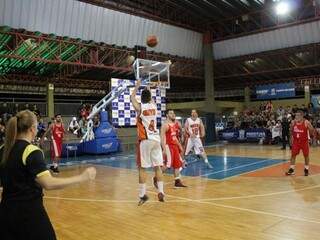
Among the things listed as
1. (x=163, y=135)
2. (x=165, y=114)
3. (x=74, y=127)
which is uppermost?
(x=165, y=114)

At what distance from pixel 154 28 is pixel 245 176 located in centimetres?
1345

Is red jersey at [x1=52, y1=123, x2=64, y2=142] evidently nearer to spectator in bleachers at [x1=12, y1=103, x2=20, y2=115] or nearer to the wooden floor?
the wooden floor

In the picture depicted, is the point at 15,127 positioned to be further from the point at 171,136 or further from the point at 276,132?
the point at 276,132

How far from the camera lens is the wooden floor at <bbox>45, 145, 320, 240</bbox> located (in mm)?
4992

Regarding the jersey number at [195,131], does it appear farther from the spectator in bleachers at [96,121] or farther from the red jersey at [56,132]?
the spectator in bleachers at [96,121]

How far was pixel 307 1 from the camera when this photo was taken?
802 inches

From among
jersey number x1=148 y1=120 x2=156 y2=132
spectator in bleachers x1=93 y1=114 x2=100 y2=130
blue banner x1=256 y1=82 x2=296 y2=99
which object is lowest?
jersey number x1=148 y1=120 x2=156 y2=132

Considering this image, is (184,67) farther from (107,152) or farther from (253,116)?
(107,152)

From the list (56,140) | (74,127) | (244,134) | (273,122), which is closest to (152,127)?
(56,140)

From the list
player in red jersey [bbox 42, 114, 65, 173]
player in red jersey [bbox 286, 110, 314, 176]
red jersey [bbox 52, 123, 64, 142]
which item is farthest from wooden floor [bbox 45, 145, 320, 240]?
red jersey [bbox 52, 123, 64, 142]

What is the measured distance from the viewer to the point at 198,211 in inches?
242

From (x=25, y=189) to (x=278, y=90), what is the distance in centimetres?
2429

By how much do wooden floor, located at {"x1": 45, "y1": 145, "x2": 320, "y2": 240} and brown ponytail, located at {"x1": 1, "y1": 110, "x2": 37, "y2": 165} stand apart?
107 inches

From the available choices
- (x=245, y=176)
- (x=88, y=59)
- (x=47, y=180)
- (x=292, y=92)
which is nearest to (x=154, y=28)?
(x=88, y=59)
